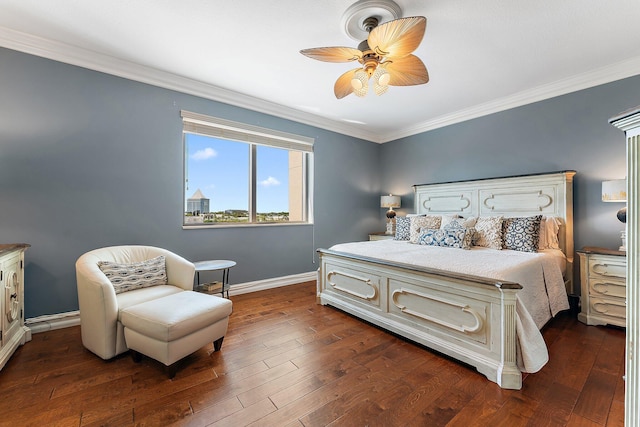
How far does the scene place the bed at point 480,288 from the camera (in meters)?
1.74

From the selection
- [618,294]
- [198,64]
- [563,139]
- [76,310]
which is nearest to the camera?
[618,294]

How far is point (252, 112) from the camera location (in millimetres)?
3738

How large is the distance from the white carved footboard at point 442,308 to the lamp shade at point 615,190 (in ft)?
6.35

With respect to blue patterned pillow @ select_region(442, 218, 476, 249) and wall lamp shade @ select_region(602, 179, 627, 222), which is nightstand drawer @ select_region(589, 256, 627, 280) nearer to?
wall lamp shade @ select_region(602, 179, 627, 222)

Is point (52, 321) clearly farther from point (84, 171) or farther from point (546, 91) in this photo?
point (546, 91)

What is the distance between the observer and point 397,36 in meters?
1.78

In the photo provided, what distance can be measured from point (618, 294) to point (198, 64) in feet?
15.2

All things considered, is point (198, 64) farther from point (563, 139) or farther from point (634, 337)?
point (563, 139)

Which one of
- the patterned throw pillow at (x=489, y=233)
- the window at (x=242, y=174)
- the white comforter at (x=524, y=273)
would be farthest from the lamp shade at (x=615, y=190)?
the window at (x=242, y=174)

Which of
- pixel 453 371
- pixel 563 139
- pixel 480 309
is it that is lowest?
pixel 453 371

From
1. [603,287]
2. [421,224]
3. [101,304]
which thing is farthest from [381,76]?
[603,287]

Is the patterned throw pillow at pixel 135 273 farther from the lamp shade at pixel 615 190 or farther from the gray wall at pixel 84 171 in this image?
the lamp shade at pixel 615 190

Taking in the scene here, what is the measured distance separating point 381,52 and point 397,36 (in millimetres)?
199

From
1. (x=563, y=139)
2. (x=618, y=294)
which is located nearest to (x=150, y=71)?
(x=563, y=139)
